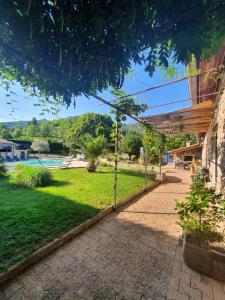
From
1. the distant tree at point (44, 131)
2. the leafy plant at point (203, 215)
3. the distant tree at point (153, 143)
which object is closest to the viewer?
the leafy plant at point (203, 215)

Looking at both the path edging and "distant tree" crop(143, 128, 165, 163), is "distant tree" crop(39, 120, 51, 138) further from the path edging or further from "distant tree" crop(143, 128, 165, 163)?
the path edging

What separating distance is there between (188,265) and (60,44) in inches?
146

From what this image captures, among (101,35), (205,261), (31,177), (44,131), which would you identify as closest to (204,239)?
(205,261)

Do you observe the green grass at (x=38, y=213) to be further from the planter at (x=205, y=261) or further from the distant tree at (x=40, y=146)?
the distant tree at (x=40, y=146)

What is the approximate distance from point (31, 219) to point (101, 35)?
4403 mm

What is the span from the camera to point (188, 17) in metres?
1.31

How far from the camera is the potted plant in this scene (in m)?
2.61

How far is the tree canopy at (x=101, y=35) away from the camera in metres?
1.23

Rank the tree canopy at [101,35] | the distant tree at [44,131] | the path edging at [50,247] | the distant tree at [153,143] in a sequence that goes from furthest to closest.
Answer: the distant tree at [44,131] → the distant tree at [153,143] → the path edging at [50,247] → the tree canopy at [101,35]

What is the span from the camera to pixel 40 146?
33.1 meters

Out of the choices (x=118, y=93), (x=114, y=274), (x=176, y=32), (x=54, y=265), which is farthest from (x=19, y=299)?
(x=118, y=93)

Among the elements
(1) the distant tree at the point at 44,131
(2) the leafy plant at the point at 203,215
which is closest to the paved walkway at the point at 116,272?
(2) the leafy plant at the point at 203,215

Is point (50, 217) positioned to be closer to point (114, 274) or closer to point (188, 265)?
point (114, 274)

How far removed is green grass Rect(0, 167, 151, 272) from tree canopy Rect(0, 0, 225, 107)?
306 centimetres
